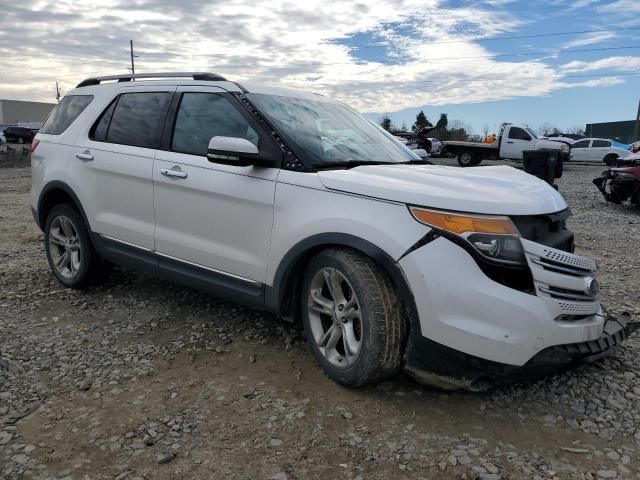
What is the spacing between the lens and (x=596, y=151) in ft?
98.7

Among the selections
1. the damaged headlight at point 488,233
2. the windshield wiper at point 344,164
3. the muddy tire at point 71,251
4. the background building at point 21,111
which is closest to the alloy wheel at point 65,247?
the muddy tire at point 71,251

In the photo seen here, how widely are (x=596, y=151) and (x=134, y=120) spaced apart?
30643 mm

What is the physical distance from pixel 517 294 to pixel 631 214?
1022cm

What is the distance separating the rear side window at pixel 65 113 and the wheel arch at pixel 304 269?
2.77 metres

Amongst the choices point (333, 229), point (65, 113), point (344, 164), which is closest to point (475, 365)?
point (333, 229)

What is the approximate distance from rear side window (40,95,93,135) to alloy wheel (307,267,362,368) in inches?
118

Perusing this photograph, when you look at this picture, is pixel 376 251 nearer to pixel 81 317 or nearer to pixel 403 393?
pixel 403 393

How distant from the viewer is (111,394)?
3230mm

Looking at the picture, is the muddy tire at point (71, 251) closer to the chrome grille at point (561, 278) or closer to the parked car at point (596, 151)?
the chrome grille at point (561, 278)

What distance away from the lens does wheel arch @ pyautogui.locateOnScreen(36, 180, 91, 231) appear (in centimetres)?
477

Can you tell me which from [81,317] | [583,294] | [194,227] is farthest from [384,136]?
[81,317]

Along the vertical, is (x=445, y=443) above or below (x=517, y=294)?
below

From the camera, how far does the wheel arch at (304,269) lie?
289 cm

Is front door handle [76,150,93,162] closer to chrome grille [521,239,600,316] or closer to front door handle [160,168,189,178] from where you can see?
front door handle [160,168,189,178]
